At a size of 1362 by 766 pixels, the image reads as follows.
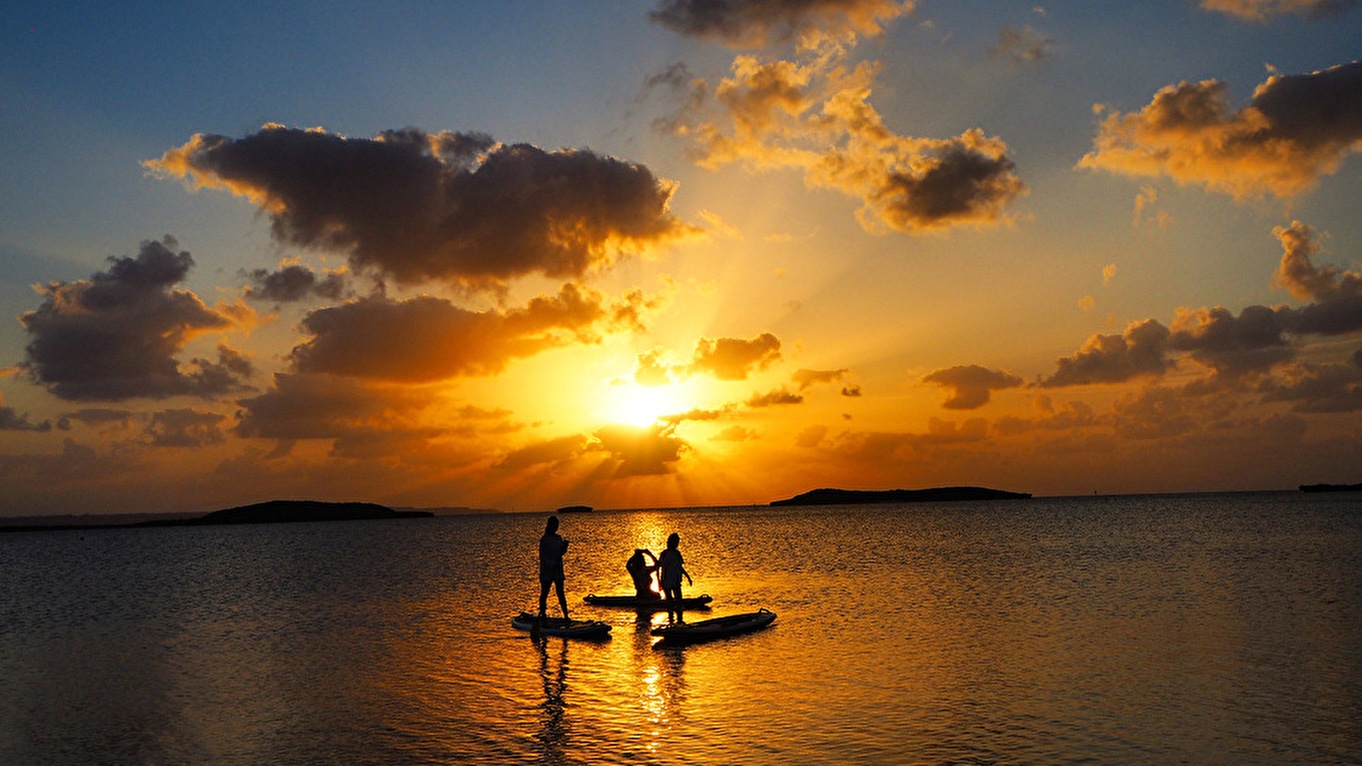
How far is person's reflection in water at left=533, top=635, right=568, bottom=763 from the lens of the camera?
A: 61.2ft

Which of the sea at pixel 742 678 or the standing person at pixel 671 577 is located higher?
the standing person at pixel 671 577

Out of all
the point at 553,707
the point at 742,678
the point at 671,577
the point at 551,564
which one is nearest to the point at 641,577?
the point at 671,577

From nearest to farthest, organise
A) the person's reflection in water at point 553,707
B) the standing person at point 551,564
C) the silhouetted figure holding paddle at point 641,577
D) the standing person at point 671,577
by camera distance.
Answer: the person's reflection in water at point 553,707, the standing person at point 551,564, the standing person at point 671,577, the silhouetted figure holding paddle at point 641,577

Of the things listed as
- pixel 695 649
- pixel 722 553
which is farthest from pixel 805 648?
pixel 722 553

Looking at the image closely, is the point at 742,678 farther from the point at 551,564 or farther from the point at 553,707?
the point at 551,564

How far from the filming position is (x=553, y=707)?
2262cm

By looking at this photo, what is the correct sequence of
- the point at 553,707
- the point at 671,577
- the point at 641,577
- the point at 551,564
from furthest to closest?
the point at 641,577, the point at 671,577, the point at 551,564, the point at 553,707

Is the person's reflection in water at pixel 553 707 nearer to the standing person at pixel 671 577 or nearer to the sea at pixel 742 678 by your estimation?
the sea at pixel 742 678

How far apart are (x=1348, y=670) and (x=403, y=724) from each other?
24.3 m

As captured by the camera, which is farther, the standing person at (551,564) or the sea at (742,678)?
the standing person at (551,564)

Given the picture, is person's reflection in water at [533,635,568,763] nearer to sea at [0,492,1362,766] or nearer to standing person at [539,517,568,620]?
sea at [0,492,1362,766]

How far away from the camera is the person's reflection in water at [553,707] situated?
734 inches

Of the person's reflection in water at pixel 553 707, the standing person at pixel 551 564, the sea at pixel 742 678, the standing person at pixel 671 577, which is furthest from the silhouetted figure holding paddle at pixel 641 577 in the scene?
the person's reflection in water at pixel 553 707

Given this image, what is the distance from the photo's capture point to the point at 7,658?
34938 mm
